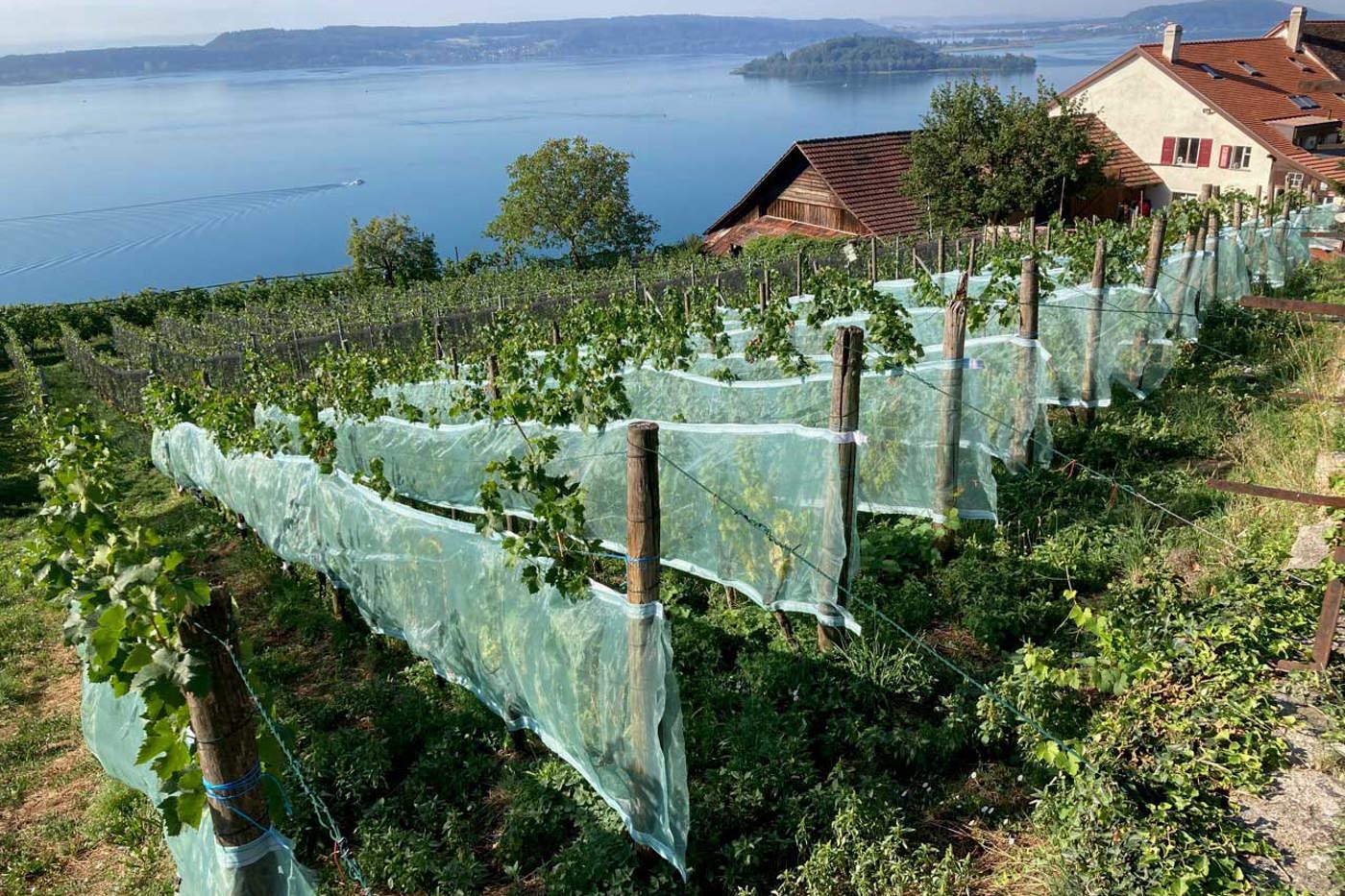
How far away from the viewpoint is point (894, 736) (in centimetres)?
445

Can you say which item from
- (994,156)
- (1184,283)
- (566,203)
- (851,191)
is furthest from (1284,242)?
(566,203)

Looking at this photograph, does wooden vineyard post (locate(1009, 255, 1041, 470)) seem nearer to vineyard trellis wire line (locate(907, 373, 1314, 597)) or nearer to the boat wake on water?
vineyard trellis wire line (locate(907, 373, 1314, 597))

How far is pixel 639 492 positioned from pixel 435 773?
7.22 ft

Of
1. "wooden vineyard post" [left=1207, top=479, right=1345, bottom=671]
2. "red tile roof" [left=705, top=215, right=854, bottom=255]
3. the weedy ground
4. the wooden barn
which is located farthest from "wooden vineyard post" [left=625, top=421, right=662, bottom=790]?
"red tile roof" [left=705, top=215, right=854, bottom=255]

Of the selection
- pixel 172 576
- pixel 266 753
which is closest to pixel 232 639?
pixel 172 576

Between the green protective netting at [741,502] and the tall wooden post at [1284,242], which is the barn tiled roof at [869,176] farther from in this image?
the green protective netting at [741,502]

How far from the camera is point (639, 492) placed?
371cm

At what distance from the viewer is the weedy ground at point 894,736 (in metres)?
3.82

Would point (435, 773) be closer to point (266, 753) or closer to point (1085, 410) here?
point (266, 753)

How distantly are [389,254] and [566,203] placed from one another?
8.33 meters

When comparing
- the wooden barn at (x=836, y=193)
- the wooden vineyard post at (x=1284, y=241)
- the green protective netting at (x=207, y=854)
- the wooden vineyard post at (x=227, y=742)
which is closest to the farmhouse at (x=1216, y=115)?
the wooden barn at (x=836, y=193)

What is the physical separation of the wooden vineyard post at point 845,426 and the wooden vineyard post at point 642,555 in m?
1.59

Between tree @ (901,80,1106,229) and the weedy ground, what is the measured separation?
2156 cm

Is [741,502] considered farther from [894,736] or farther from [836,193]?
[836,193]
